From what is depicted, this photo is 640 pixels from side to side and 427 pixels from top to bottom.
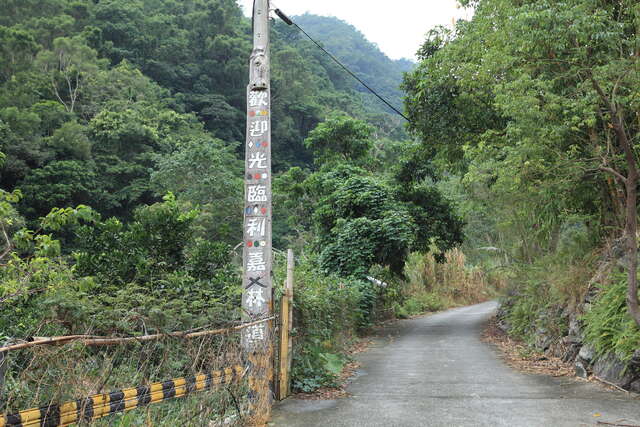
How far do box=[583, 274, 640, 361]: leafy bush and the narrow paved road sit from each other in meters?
0.58

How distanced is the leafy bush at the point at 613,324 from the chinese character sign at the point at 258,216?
179 inches

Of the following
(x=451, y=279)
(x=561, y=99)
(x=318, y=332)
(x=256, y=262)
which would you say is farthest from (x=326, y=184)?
(x=451, y=279)

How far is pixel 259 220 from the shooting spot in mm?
6723

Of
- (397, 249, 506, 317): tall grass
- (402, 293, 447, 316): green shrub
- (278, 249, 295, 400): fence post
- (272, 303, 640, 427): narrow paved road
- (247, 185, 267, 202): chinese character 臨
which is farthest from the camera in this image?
(397, 249, 506, 317): tall grass

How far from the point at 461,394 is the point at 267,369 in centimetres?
273

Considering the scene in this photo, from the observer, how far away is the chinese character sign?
651 cm

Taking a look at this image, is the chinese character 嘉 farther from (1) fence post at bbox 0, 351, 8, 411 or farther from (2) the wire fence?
(1) fence post at bbox 0, 351, 8, 411

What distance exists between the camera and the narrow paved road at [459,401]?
582cm

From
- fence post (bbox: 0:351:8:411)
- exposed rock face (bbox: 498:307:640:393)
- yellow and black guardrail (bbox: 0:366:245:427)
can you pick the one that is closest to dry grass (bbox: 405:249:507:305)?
exposed rock face (bbox: 498:307:640:393)

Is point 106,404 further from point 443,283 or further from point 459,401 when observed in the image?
point 443,283

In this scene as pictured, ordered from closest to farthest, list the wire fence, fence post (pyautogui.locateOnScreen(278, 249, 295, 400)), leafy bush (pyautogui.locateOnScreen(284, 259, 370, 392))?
the wire fence, fence post (pyautogui.locateOnScreen(278, 249, 295, 400)), leafy bush (pyautogui.locateOnScreen(284, 259, 370, 392))

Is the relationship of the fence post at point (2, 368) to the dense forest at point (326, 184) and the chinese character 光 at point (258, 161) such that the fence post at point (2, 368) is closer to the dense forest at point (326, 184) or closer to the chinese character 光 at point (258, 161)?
the dense forest at point (326, 184)

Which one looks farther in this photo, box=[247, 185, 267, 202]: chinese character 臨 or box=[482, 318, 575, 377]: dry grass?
box=[482, 318, 575, 377]: dry grass

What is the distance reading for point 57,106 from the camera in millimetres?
31203
